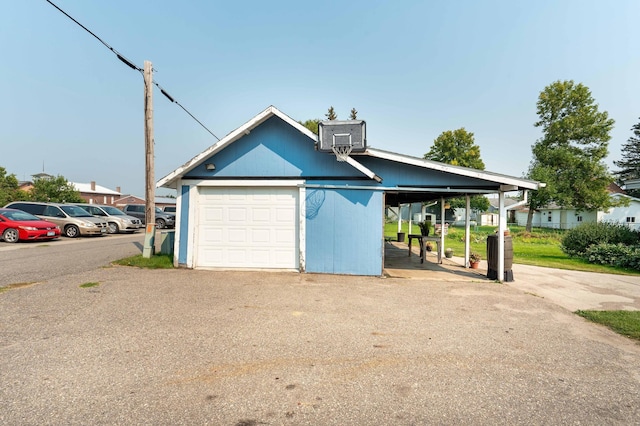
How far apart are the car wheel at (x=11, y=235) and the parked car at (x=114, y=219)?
469cm

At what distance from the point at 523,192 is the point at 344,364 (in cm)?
803

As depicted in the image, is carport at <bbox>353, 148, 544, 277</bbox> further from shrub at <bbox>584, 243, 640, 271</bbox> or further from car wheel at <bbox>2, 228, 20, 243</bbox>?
Result: car wheel at <bbox>2, 228, 20, 243</bbox>

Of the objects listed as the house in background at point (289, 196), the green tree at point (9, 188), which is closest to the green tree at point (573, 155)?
the house in background at point (289, 196)

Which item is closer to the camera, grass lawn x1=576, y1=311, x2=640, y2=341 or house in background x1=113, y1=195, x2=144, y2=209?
grass lawn x1=576, y1=311, x2=640, y2=341

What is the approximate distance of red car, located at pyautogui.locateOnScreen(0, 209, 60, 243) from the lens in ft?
43.2

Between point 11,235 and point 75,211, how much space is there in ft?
12.6

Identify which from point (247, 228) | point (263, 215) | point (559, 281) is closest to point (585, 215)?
point (559, 281)

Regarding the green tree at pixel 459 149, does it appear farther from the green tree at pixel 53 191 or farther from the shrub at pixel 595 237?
the green tree at pixel 53 191

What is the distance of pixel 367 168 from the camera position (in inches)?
332

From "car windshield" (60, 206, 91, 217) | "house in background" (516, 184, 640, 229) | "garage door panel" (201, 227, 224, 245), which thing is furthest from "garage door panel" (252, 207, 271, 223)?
"house in background" (516, 184, 640, 229)

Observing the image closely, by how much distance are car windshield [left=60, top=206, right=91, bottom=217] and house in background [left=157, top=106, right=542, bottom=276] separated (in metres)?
11.7

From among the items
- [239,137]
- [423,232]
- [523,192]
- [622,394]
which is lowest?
[622,394]

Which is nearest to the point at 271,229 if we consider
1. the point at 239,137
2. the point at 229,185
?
the point at 229,185

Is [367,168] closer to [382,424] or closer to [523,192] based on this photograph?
[523,192]
